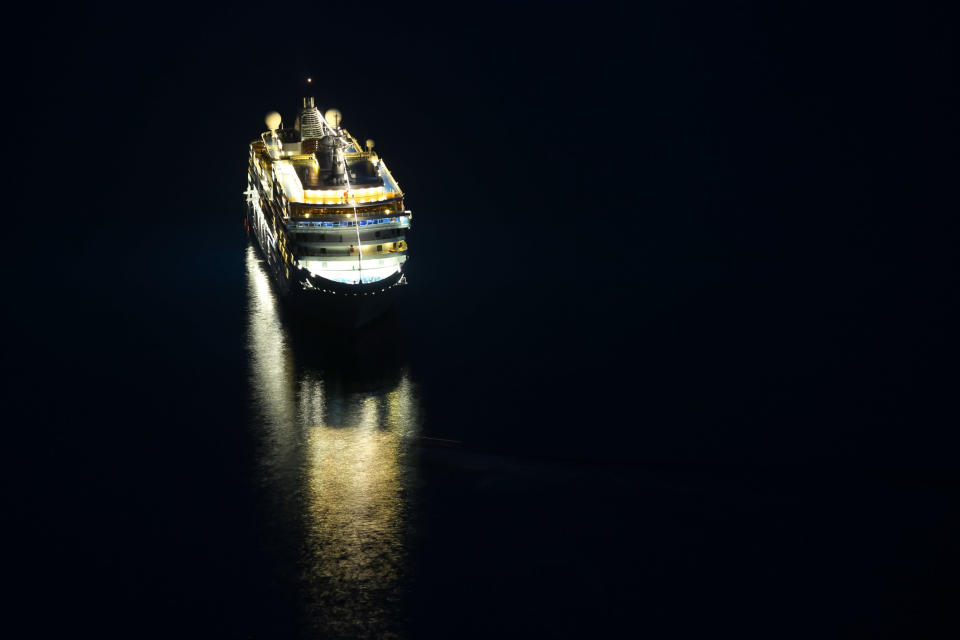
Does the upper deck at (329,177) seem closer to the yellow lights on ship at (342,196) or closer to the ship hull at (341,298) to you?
the yellow lights on ship at (342,196)

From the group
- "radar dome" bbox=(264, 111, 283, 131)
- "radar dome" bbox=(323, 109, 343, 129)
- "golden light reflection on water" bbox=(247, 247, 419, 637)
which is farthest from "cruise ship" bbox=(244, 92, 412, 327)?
"radar dome" bbox=(264, 111, 283, 131)

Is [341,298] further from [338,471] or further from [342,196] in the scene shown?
[338,471]

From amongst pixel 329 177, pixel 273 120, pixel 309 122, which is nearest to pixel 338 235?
pixel 329 177

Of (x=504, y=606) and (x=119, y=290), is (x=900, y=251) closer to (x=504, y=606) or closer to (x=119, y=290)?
(x=504, y=606)

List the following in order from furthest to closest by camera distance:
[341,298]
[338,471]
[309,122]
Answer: [309,122], [341,298], [338,471]

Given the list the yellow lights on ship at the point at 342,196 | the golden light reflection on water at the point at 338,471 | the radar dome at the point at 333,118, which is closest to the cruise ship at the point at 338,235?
→ the yellow lights on ship at the point at 342,196

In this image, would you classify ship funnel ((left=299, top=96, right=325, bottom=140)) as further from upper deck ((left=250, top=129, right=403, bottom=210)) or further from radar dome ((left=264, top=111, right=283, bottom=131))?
radar dome ((left=264, top=111, right=283, bottom=131))

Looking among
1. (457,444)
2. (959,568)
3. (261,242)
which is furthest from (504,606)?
(261,242)
